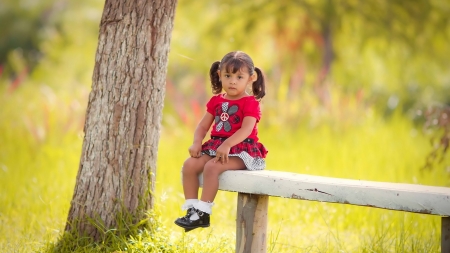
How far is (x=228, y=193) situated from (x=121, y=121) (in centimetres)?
240

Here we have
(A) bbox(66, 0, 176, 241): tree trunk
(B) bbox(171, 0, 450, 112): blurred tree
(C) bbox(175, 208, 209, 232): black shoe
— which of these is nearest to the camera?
(C) bbox(175, 208, 209, 232): black shoe

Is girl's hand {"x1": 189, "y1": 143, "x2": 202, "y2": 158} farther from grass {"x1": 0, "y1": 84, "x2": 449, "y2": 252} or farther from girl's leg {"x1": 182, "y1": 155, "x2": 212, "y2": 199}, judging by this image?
grass {"x1": 0, "y1": 84, "x2": 449, "y2": 252}

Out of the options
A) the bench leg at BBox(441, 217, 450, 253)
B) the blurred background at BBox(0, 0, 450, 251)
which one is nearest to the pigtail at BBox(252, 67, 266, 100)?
the bench leg at BBox(441, 217, 450, 253)

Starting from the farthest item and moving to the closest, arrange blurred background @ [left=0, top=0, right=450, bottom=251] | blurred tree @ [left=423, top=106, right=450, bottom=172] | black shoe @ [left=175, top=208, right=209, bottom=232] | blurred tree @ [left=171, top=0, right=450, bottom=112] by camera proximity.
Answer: blurred tree @ [left=171, top=0, right=450, bottom=112], blurred background @ [left=0, top=0, right=450, bottom=251], blurred tree @ [left=423, top=106, right=450, bottom=172], black shoe @ [left=175, top=208, right=209, bottom=232]

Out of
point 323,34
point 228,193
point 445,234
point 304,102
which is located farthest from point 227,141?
point 323,34

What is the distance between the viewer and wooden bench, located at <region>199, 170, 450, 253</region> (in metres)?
2.81

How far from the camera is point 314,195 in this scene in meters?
3.05

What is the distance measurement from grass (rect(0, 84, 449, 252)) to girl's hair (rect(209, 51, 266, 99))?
0.81 meters

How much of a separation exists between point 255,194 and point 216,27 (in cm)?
717

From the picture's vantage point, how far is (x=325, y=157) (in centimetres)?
716

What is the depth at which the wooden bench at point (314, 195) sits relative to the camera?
281 cm

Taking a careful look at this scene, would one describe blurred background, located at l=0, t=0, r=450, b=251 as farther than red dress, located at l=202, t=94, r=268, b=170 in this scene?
Yes

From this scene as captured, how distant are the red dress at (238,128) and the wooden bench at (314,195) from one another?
6.2 inches

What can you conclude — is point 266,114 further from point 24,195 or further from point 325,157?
point 24,195
